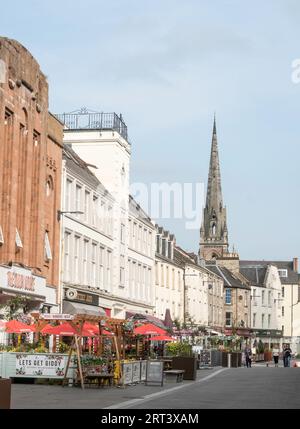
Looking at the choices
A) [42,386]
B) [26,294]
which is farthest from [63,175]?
[42,386]

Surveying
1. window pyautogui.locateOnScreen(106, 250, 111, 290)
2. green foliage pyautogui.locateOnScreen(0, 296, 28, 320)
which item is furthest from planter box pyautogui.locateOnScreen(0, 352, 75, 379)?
window pyautogui.locateOnScreen(106, 250, 111, 290)

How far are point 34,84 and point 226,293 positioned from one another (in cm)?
8117

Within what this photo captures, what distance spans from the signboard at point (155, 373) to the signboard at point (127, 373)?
772 mm

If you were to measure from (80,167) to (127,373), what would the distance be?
89.4 feet

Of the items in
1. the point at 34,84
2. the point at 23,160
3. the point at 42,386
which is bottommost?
the point at 42,386

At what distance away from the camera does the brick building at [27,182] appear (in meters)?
41.1

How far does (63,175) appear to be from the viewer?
5109 cm

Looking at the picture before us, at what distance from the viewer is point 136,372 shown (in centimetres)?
3403

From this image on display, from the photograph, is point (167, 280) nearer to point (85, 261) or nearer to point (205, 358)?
point (205, 358)

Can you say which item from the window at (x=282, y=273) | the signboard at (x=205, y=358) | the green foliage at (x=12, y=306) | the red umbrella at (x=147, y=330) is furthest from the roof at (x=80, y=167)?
the window at (x=282, y=273)

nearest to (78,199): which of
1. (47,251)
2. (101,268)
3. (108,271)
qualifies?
(101,268)

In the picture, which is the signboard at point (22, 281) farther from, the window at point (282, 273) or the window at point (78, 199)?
the window at point (282, 273)

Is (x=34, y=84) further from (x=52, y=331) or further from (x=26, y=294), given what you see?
(x=52, y=331)
